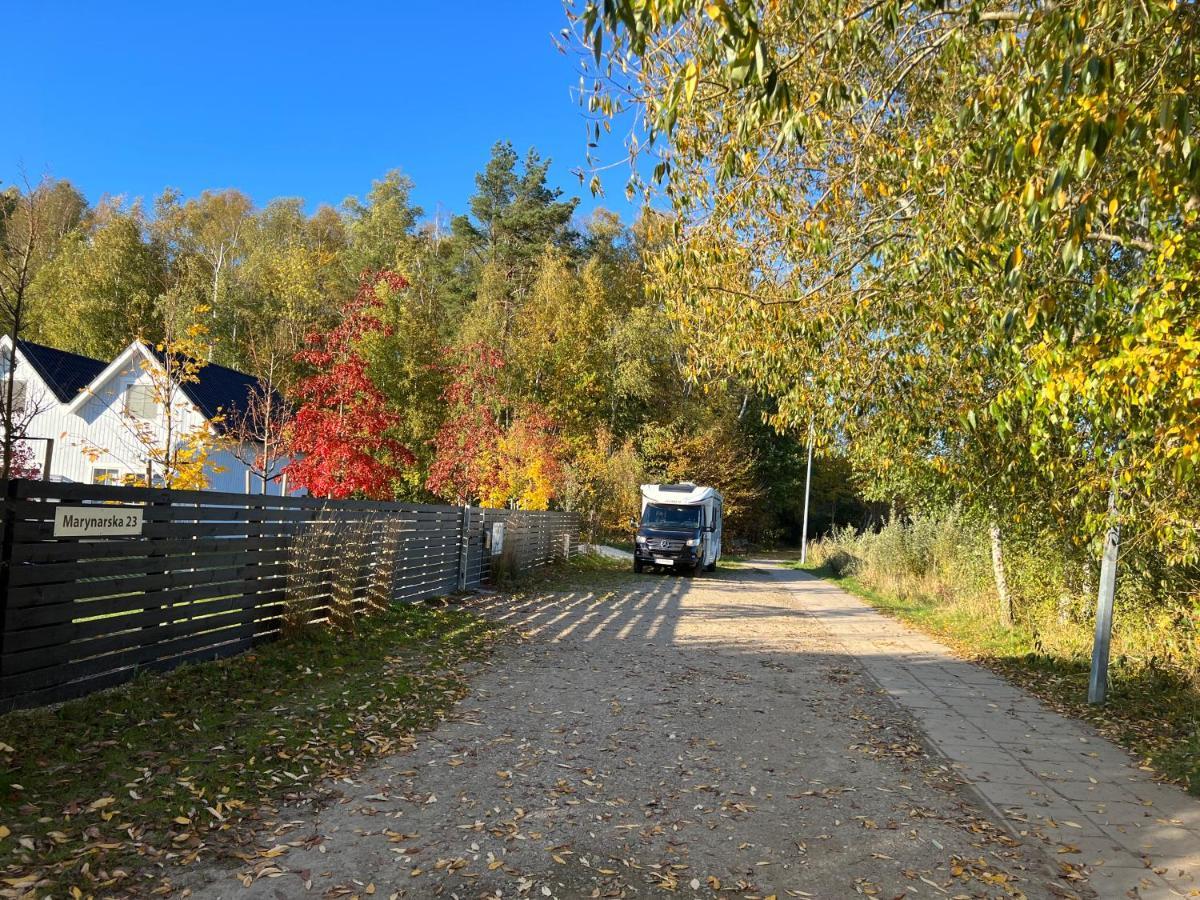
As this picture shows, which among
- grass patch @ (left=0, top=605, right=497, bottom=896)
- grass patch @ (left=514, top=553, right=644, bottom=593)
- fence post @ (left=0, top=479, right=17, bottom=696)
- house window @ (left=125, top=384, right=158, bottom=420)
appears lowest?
grass patch @ (left=514, top=553, right=644, bottom=593)

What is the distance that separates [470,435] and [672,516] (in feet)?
23.5

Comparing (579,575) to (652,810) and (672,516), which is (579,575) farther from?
(652,810)

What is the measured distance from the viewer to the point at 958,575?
1644 centimetres

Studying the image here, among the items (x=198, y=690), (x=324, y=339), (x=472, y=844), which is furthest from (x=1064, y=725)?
(x=324, y=339)

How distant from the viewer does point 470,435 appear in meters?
21.2

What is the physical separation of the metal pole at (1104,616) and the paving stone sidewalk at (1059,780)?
21.5 inches

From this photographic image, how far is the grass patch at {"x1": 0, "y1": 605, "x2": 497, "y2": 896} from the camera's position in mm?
3426

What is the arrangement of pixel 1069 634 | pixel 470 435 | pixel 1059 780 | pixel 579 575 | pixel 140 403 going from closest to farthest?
1. pixel 1059 780
2. pixel 1069 634
3. pixel 579 575
4. pixel 470 435
5. pixel 140 403

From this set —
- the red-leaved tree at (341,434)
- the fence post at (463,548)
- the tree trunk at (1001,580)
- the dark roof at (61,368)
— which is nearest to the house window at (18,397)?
the dark roof at (61,368)

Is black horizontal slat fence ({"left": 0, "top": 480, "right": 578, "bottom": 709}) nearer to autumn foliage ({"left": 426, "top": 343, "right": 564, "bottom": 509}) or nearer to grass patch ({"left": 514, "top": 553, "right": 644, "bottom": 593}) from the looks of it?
grass patch ({"left": 514, "top": 553, "right": 644, "bottom": 593})

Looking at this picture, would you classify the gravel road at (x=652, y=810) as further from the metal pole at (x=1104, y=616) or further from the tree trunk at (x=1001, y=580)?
the tree trunk at (x=1001, y=580)

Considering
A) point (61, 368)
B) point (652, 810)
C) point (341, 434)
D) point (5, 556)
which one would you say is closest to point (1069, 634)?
point (652, 810)

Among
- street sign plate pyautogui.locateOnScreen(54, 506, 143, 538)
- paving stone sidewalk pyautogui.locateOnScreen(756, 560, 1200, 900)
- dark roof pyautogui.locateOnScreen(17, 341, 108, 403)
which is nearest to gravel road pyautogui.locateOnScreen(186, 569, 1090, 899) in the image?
paving stone sidewalk pyautogui.locateOnScreen(756, 560, 1200, 900)

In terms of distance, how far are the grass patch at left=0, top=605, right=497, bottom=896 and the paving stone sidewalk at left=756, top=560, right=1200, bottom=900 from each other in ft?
13.6
